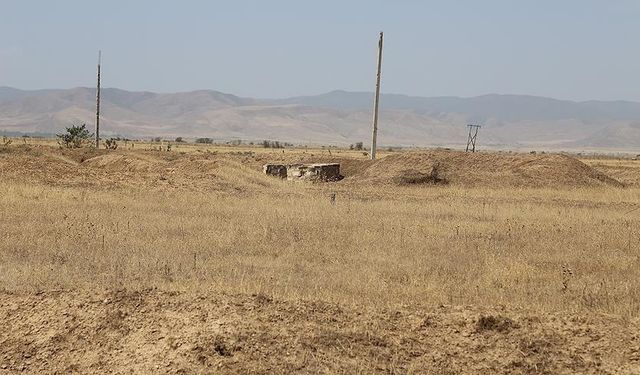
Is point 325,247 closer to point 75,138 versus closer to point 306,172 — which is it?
point 306,172

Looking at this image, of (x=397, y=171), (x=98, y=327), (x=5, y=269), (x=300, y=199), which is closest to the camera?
(x=98, y=327)

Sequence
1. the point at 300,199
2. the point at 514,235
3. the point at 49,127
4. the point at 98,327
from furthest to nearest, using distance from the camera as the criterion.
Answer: the point at 49,127, the point at 300,199, the point at 514,235, the point at 98,327

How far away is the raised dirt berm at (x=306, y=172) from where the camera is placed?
33000 mm

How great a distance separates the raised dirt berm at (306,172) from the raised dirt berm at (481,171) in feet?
4.17

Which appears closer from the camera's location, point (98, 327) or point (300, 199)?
point (98, 327)

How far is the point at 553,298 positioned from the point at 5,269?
7.26 m

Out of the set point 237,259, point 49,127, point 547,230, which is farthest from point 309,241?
point 49,127

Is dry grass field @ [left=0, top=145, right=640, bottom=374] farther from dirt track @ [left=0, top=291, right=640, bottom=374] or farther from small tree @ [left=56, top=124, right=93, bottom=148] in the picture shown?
small tree @ [left=56, top=124, right=93, bottom=148]

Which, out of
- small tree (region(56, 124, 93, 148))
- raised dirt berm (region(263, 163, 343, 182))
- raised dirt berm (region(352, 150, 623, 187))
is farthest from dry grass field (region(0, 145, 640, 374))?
small tree (region(56, 124, 93, 148))

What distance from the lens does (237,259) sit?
11.9 m

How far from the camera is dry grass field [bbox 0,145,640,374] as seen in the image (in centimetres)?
704

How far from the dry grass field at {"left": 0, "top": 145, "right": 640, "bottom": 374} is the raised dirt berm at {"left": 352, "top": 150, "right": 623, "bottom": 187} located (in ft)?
27.4

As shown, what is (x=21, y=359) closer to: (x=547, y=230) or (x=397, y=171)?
(x=547, y=230)

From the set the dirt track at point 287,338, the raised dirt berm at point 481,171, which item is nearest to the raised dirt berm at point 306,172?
the raised dirt berm at point 481,171
